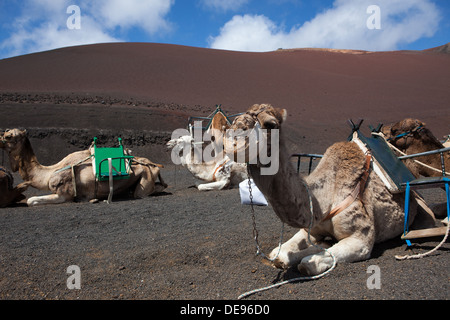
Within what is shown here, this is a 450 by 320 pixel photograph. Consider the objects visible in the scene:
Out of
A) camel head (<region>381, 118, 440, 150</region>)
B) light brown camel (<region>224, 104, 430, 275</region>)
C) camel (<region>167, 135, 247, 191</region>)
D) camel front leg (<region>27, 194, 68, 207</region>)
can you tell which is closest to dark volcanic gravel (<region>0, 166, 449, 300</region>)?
light brown camel (<region>224, 104, 430, 275</region>)

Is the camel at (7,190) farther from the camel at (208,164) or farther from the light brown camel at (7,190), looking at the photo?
the camel at (208,164)

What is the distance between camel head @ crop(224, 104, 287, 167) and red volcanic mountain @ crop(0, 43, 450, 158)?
20.6 metres

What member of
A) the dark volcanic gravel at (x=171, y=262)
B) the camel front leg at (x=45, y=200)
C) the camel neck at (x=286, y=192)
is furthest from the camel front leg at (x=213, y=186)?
the camel neck at (x=286, y=192)

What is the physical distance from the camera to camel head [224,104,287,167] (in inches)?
98.7

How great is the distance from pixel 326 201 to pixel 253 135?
131 centimetres

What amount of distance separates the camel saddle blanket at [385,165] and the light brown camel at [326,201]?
76mm

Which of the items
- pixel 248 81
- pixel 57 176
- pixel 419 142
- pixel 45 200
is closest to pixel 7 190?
pixel 45 200

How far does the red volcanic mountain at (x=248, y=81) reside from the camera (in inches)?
1425

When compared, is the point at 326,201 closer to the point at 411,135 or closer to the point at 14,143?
the point at 411,135

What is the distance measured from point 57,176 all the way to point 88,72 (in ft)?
149

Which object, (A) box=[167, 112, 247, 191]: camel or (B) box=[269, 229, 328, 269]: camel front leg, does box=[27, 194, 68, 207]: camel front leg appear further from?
(B) box=[269, 229, 328, 269]: camel front leg

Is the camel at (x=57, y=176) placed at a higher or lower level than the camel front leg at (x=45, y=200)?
higher

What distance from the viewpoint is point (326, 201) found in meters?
3.44

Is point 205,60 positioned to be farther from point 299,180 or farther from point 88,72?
point 299,180
